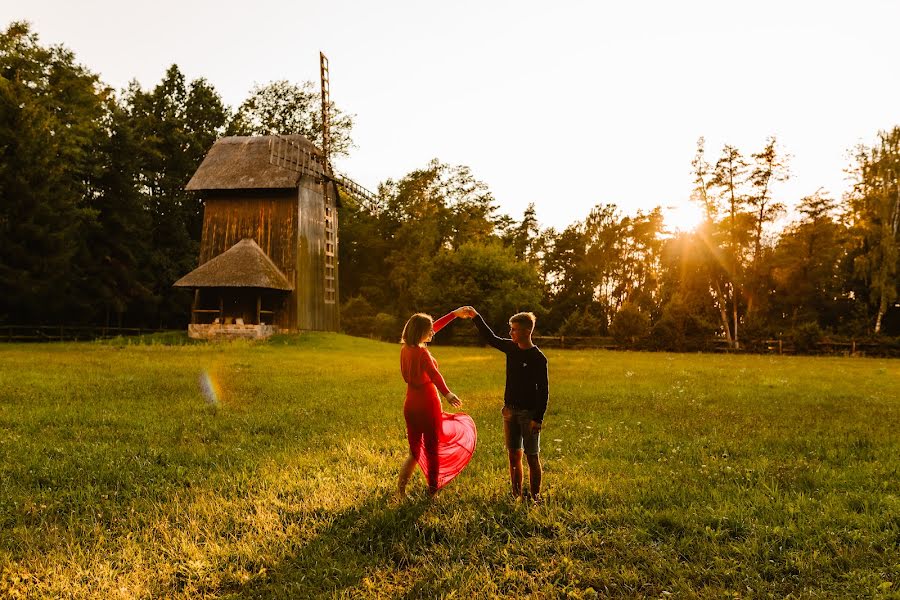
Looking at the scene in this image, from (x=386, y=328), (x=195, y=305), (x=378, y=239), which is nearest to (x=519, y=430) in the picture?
(x=195, y=305)

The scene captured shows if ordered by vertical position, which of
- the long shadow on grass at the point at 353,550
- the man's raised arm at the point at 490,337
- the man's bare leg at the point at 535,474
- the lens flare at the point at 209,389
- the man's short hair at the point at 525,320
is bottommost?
the long shadow on grass at the point at 353,550

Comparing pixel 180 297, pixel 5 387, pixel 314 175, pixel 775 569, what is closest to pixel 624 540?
pixel 775 569

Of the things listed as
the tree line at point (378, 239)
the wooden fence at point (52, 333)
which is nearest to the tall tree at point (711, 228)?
the tree line at point (378, 239)

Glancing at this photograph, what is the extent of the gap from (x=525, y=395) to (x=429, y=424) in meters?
1.07

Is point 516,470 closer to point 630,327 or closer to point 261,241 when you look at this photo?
point 261,241

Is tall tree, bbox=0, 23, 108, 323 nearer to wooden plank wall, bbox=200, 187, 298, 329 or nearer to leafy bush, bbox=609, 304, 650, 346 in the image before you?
wooden plank wall, bbox=200, 187, 298, 329

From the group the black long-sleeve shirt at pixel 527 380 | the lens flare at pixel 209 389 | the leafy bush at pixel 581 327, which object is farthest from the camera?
the leafy bush at pixel 581 327

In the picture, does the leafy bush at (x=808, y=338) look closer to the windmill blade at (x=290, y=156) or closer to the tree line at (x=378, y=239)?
the tree line at (x=378, y=239)

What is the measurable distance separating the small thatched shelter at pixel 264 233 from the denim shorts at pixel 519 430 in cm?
2916

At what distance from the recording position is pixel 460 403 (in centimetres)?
587

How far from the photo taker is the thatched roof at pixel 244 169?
117 feet

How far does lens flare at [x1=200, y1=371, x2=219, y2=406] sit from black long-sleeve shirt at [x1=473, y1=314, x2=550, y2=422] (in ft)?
28.0

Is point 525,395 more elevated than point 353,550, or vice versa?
point 525,395

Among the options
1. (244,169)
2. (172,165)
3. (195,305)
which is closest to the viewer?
(195,305)
